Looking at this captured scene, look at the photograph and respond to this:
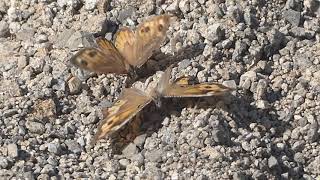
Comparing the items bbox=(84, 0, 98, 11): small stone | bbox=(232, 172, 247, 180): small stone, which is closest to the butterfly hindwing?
bbox=(84, 0, 98, 11): small stone

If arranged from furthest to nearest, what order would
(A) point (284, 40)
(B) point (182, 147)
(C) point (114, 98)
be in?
(A) point (284, 40)
(C) point (114, 98)
(B) point (182, 147)

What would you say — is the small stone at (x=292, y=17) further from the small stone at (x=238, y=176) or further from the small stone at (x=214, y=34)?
the small stone at (x=238, y=176)

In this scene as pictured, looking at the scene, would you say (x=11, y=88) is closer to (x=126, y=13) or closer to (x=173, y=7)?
(x=126, y=13)

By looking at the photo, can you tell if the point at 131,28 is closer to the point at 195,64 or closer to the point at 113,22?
the point at 113,22

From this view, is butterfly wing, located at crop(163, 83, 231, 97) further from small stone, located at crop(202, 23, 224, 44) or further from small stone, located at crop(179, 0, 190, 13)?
small stone, located at crop(179, 0, 190, 13)

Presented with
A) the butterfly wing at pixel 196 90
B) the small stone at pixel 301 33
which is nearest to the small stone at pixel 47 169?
the butterfly wing at pixel 196 90

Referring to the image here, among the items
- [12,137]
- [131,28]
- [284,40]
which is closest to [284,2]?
[284,40]
